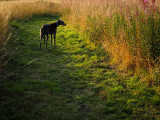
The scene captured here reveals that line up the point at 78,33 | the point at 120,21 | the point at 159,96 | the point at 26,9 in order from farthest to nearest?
the point at 26,9
the point at 78,33
the point at 120,21
the point at 159,96

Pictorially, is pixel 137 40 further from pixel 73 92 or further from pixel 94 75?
pixel 73 92

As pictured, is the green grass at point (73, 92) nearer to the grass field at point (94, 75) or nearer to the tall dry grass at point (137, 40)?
the grass field at point (94, 75)

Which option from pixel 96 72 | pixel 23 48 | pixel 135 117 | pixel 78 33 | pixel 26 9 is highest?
pixel 26 9

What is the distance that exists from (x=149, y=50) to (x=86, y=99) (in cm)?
247

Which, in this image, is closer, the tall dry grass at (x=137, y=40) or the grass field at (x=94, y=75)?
the grass field at (x=94, y=75)

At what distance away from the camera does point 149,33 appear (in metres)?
5.45

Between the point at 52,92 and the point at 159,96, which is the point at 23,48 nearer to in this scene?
the point at 52,92

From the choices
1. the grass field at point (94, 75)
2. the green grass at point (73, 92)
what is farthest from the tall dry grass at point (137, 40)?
the green grass at point (73, 92)

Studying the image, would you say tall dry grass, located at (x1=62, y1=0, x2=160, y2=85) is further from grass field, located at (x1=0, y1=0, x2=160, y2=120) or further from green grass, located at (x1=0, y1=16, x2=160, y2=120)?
green grass, located at (x1=0, y1=16, x2=160, y2=120)

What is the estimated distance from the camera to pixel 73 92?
4.94 m

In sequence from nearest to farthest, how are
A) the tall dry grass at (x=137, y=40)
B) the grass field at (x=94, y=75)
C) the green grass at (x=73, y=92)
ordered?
the green grass at (x=73, y=92)
the grass field at (x=94, y=75)
the tall dry grass at (x=137, y=40)

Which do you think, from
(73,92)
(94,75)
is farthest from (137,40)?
(73,92)

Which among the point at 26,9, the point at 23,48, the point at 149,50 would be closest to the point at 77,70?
the point at 149,50

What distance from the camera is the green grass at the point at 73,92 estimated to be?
389 centimetres
